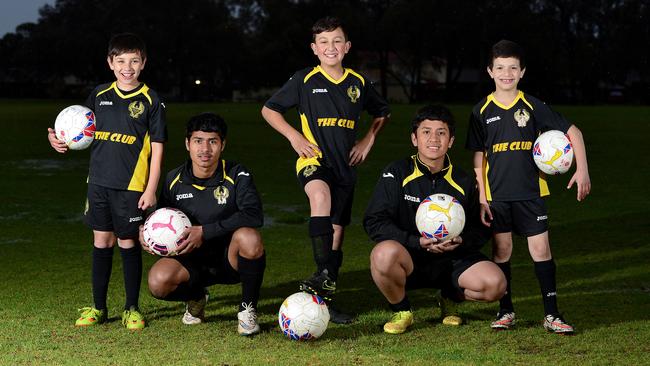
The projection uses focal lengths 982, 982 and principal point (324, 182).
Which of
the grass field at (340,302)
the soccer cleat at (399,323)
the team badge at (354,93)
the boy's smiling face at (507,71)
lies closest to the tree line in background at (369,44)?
the grass field at (340,302)

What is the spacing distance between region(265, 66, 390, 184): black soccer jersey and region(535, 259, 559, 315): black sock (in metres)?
1.52

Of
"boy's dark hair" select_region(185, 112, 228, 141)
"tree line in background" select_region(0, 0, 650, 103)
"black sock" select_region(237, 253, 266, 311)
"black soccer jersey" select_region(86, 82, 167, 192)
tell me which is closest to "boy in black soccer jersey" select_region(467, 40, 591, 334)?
"black sock" select_region(237, 253, 266, 311)

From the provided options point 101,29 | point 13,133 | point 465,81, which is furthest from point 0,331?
point 465,81

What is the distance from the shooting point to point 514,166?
6.40 m

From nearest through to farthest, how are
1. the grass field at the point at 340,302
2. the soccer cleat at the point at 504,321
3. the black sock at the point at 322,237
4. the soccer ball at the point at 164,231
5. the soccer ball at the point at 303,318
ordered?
the grass field at the point at 340,302 → the soccer ball at the point at 303,318 → the soccer ball at the point at 164,231 → the soccer cleat at the point at 504,321 → the black sock at the point at 322,237

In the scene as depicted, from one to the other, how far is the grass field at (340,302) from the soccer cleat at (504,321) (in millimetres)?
67

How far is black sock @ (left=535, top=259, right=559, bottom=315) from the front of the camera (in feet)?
20.7

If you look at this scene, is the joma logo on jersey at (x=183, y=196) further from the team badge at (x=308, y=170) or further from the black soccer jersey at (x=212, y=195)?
the team badge at (x=308, y=170)

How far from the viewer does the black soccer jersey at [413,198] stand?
20.9 ft

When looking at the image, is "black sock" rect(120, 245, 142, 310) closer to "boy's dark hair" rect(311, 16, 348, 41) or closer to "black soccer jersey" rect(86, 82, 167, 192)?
"black soccer jersey" rect(86, 82, 167, 192)

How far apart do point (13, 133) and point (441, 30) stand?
5382 cm

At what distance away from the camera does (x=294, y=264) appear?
9.15 metres

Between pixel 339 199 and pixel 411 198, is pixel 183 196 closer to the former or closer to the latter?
pixel 339 199

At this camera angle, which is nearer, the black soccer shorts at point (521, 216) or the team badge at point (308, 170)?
the black soccer shorts at point (521, 216)
